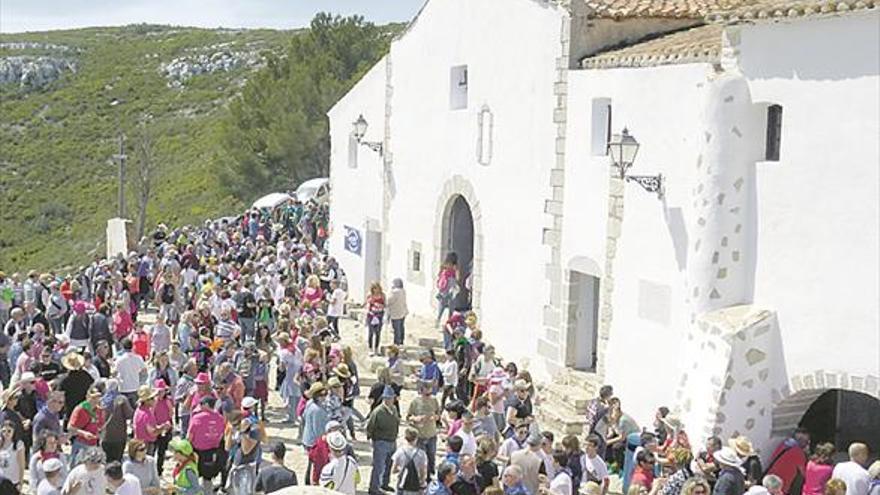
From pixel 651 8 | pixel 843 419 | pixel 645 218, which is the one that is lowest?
pixel 843 419

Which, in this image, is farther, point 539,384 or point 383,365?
point 383,365

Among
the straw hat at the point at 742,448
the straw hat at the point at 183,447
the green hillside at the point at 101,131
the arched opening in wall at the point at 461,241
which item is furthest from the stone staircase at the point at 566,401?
the green hillside at the point at 101,131

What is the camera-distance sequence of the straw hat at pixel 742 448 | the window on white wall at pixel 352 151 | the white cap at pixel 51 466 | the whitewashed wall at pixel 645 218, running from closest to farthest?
the white cap at pixel 51 466
the straw hat at pixel 742 448
the whitewashed wall at pixel 645 218
the window on white wall at pixel 352 151

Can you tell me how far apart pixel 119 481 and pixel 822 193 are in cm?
791

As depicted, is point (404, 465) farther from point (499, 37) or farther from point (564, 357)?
point (499, 37)

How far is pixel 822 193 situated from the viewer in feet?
40.6

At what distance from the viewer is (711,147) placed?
1342 cm

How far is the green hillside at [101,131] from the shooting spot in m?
52.7

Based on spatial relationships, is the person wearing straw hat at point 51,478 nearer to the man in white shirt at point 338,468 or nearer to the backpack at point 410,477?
the man in white shirt at point 338,468

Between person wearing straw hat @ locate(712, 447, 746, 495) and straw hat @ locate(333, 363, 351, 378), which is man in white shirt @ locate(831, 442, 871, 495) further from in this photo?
straw hat @ locate(333, 363, 351, 378)

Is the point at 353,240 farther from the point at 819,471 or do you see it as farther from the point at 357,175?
the point at 819,471

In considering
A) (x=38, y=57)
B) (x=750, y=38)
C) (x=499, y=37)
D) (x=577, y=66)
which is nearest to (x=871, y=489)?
(x=750, y=38)

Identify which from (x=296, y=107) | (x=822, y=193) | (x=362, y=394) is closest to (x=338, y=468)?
(x=822, y=193)

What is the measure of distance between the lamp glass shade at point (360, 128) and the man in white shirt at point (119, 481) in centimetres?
1487
